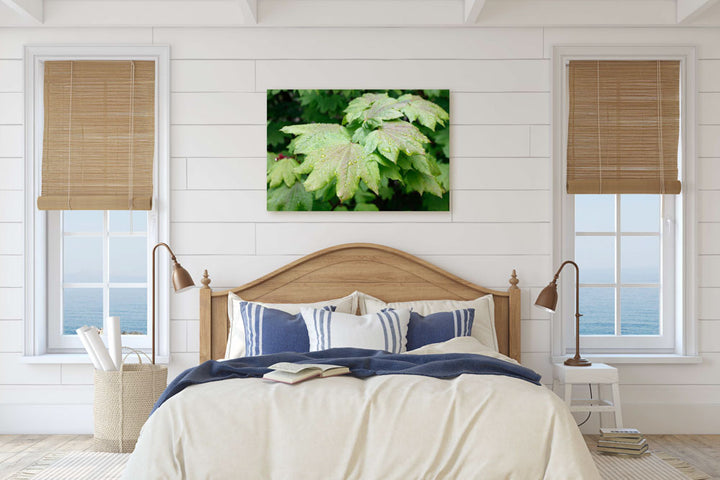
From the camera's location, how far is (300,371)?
2.72m

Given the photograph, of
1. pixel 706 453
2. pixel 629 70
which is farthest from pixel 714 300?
pixel 629 70

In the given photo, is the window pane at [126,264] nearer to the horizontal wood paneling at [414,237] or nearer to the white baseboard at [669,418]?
the horizontal wood paneling at [414,237]

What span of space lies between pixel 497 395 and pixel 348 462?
0.62m

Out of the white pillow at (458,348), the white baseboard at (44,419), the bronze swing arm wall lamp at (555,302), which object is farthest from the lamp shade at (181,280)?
the bronze swing arm wall lamp at (555,302)

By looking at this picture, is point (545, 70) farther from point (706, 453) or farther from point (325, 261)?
point (706, 453)

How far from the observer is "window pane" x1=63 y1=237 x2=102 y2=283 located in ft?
14.2

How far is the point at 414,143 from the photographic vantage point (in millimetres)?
4160

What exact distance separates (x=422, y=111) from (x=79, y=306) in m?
2.52

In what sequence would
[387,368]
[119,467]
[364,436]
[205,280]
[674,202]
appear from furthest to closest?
1. [674,202]
2. [205,280]
3. [119,467]
4. [387,368]
5. [364,436]

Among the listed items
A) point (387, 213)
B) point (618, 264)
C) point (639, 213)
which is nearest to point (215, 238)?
point (387, 213)

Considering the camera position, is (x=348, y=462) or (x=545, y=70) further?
(x=545, y=70)

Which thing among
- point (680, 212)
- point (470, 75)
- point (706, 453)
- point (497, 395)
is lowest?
point (706, 453)

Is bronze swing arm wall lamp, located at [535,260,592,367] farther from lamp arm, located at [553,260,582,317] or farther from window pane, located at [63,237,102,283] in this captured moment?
window pane, located at [63,237,102,283]

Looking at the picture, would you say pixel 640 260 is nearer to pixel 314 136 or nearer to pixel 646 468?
pixel 646 468
